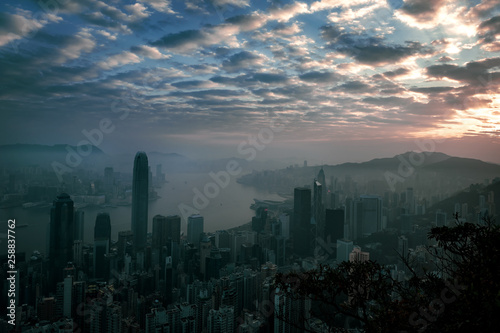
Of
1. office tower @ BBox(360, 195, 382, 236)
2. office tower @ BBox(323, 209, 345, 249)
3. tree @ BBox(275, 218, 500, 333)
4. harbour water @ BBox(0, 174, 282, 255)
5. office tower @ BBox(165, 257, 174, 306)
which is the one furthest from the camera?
office tower @ BBox(360, 195, 382, 236)

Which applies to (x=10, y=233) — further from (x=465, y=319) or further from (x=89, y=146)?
(x=465, y=319)

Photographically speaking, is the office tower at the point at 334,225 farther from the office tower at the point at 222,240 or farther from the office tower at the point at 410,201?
the office tower at the point at 222,240

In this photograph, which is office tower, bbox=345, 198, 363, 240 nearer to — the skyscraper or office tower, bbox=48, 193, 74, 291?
the skyscraper

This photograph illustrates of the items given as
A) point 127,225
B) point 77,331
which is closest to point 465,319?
point 77,331

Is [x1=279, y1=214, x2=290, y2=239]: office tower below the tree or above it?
below

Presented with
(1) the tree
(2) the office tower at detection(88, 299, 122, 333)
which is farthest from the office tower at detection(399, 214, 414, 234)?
(1) the tree

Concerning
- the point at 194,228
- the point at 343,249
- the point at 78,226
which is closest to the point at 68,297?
the point at 78,226

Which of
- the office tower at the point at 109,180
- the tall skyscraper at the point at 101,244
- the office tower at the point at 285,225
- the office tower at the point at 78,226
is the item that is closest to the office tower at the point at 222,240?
the office tower at the point at 285,225
